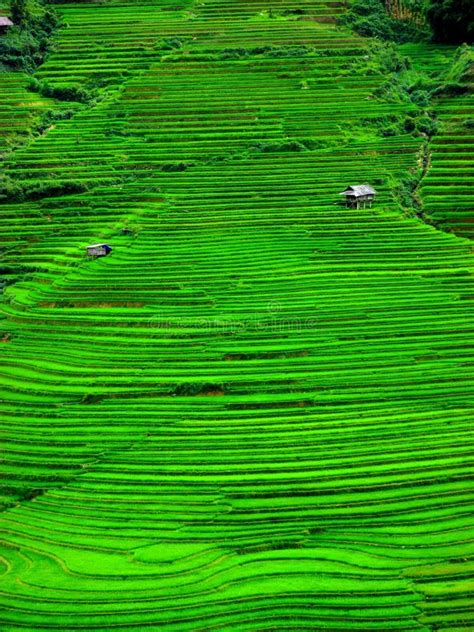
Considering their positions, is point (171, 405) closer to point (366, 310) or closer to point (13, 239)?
point (366, 310)

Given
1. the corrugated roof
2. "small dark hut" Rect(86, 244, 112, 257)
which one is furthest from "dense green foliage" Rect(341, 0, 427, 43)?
"small dark hut" Rect(86, 244, 112, 257)

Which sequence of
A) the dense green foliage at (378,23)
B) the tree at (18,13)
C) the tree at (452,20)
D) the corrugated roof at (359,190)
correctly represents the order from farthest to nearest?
the tree at (18,13) < the dense green foliage at (378,23) < the tree at (452,20) < the corrugated roof at (359,190)

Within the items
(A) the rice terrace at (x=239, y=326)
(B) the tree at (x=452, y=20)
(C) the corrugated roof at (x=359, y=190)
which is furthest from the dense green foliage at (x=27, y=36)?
(C) the corrugated roof at (x=359, y=190)

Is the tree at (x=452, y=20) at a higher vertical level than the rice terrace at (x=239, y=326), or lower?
higher

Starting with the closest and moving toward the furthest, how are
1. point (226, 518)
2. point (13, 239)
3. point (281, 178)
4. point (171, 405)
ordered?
point (226, 518) < point (171, 405) < point (13, 239) < point (281, 178)

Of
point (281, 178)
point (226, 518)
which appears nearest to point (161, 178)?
point (281, 178)

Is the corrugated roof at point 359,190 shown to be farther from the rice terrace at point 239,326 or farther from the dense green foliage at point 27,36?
the dense green foliage at point 27,36

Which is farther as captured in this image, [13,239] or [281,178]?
[281,178]

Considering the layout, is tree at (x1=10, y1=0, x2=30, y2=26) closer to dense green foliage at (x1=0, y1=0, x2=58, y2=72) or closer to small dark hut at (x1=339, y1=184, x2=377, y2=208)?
dense green foliage at (x1=0, y1=0, x2=58, y2=72)
